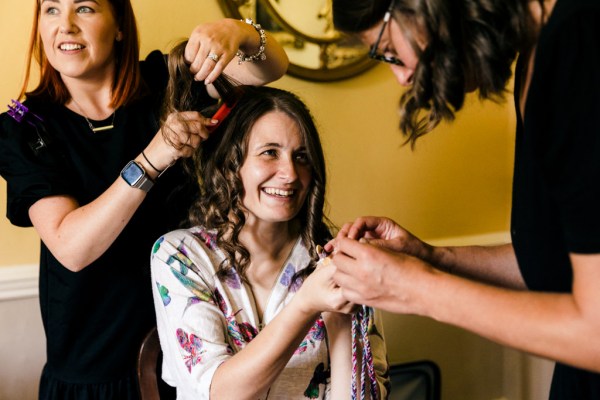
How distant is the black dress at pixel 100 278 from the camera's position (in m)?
1.50

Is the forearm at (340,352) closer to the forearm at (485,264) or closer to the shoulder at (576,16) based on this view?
the forearm at (485,264)

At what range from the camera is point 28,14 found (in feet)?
5.89

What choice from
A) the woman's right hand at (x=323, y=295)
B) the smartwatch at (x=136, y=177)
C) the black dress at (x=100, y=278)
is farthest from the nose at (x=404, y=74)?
the black dress at (x=100, y=278)

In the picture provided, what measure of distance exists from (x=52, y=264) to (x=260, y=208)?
1.66 ft

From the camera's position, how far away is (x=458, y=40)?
36.9 inches

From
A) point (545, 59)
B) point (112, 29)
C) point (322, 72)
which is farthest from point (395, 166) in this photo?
point (545, 59)

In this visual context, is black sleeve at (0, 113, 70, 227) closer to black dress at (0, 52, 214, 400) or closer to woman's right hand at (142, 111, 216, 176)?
black dress at (0, 52, 214, 400)

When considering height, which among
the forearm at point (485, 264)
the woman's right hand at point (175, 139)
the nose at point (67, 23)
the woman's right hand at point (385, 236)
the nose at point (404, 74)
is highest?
the nose at point (67, 23)

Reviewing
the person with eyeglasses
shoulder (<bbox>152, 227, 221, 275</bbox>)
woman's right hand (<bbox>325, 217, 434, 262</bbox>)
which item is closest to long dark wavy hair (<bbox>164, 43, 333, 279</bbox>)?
shoulder (<bbox>152, 227, 221, 275</bbox>)

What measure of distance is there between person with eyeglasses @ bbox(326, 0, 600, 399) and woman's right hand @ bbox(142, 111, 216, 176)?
1.40ft

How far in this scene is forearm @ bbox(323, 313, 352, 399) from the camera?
150 cm

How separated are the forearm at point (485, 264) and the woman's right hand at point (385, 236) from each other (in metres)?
0.03

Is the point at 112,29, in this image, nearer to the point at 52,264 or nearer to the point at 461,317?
the point at 52,264

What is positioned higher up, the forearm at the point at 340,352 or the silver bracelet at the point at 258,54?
the silver bracelet at the point at 258,54
